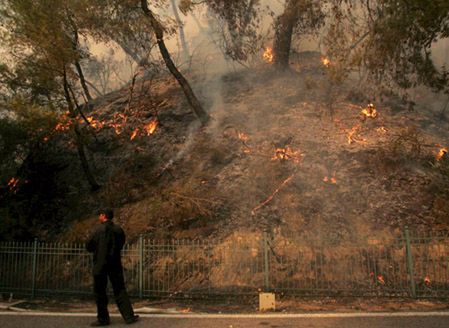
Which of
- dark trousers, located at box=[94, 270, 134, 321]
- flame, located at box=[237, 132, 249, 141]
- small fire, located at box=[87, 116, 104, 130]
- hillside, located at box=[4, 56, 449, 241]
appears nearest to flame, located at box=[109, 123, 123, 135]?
hillside, located at box=[4, 56, 449, 241]

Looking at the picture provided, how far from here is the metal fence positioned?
8.64m

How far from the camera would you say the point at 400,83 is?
12.0 meters

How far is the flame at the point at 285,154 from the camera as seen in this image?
1426 cm

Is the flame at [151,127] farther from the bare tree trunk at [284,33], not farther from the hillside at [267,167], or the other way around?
the bare tree trunk at [284,33]

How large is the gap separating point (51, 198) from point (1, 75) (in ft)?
15.7

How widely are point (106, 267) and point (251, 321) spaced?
95.4 inches

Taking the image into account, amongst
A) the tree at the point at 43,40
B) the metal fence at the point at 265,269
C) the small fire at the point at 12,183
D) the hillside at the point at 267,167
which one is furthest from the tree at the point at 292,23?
the small fire at the point at 12,183

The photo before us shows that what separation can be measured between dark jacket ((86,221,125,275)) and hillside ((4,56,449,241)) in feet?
16.3

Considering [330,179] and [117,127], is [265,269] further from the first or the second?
[117,127]

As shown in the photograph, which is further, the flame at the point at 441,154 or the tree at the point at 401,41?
the flame at the point at 441,154

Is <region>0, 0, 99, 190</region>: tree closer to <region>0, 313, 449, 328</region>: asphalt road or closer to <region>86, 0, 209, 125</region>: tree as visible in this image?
<region>86, 0, 209, 125</region>: tree

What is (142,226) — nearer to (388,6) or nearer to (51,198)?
(51,198)

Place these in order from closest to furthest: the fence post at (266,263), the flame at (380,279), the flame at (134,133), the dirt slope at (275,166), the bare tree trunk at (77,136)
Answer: the fence post at (266,263) < the flame at (380,279) < the dirt slope at (275,166) < the bare tree trunk at (77,136) < the flame at (134,133)

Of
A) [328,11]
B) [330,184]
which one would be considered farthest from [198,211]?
[328,11]
